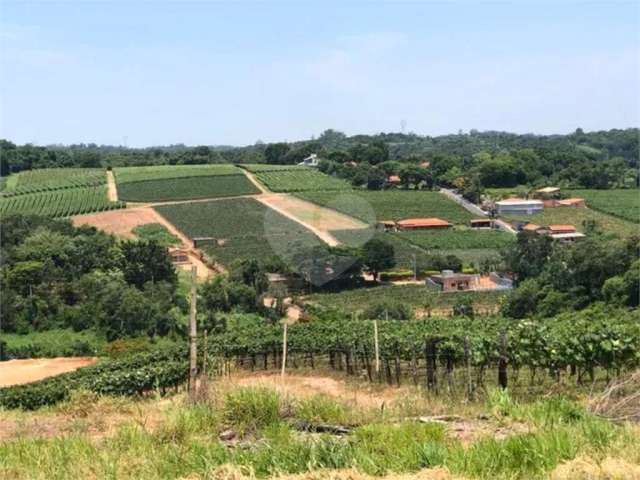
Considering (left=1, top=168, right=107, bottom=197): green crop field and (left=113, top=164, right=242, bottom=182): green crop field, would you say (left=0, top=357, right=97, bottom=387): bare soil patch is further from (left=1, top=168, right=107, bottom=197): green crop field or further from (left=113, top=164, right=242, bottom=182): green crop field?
(left=113, top=164, right=242, bottom=182): green crop field

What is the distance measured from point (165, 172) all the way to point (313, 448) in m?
72.6

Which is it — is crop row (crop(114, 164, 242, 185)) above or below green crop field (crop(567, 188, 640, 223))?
above

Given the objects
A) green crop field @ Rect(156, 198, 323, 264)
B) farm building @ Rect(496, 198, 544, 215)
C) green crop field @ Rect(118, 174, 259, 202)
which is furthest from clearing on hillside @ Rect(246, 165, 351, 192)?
farm building @ Rect(496, 198, 544, 215)

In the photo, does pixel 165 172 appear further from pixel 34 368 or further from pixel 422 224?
pixel 34 368

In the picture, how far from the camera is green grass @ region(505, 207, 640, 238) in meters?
52.5

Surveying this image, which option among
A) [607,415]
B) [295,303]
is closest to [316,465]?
[607,415]

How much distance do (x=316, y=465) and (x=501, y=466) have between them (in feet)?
3.54

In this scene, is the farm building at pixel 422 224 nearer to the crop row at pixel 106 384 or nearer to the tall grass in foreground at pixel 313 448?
the crop row at pixel 106 384

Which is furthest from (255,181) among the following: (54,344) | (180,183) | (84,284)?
(54,344)

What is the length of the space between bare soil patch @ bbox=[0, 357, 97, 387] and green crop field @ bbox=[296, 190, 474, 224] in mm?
32868

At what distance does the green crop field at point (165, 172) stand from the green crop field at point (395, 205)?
1474 cm

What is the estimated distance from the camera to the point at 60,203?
59594 millimetres

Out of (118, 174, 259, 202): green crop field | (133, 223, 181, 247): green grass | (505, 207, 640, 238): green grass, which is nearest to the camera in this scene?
(133, 223, 181, 247): green grass

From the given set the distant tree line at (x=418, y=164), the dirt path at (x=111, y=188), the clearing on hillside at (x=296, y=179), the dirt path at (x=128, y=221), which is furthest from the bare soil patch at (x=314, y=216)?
the dirt path at (x=111, y=188)
